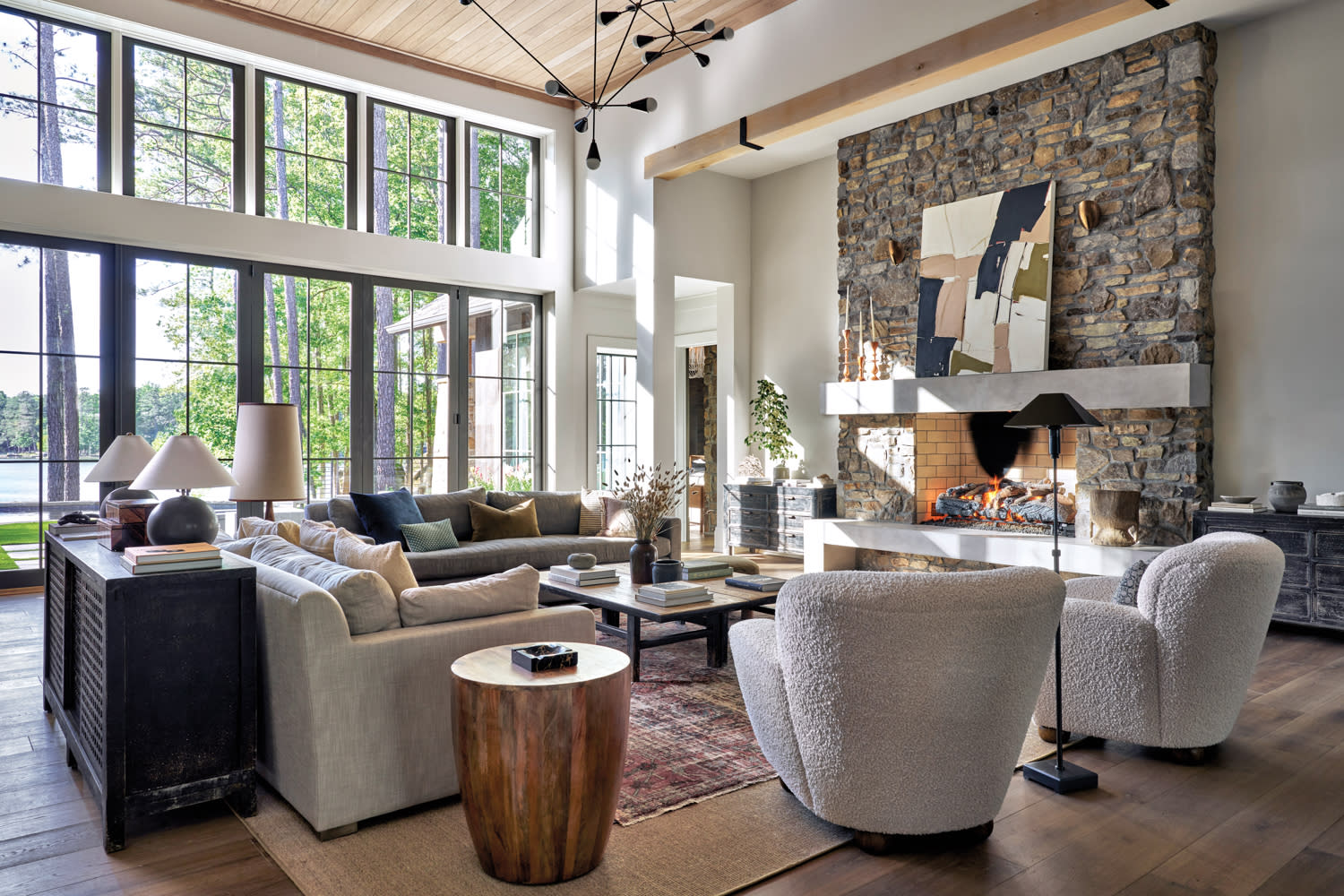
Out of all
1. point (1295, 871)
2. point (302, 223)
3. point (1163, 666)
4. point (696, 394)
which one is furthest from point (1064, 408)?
point (696, 394)

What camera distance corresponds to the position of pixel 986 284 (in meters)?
6.42

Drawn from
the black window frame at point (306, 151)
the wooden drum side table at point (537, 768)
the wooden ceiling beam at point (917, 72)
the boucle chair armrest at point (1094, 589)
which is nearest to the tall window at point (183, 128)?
the black window frame at point (306, 151)

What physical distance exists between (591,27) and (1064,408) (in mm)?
5411

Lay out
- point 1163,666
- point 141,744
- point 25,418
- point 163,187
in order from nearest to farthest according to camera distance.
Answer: point 141,744
point 1163,666
point 25,418
point 163,187

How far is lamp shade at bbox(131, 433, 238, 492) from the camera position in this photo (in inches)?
120

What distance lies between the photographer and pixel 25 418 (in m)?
6.23

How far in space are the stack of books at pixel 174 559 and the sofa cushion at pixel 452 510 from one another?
11.5ft

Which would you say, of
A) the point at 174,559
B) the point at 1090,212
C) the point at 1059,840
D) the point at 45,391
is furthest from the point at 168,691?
the point at 1090,212

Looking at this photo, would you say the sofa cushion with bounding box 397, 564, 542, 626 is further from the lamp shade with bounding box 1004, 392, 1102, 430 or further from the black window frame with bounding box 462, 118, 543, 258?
the black window frame with bounding box 462, 118, 543, 258

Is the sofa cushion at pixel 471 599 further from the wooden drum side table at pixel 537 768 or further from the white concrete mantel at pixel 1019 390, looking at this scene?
the white concrete mantel at pixel 1019 390

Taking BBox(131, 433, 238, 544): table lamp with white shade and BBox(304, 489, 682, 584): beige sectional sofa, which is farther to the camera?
BBox(304, 489, 682, 584): beige sectional sofa

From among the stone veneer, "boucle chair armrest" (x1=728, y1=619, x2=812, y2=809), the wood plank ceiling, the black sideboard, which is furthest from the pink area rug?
the wood plank ceiling

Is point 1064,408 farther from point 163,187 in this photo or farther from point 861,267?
point 163,187

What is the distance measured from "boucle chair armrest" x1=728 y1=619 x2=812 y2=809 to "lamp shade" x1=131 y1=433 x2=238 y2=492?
192cm
